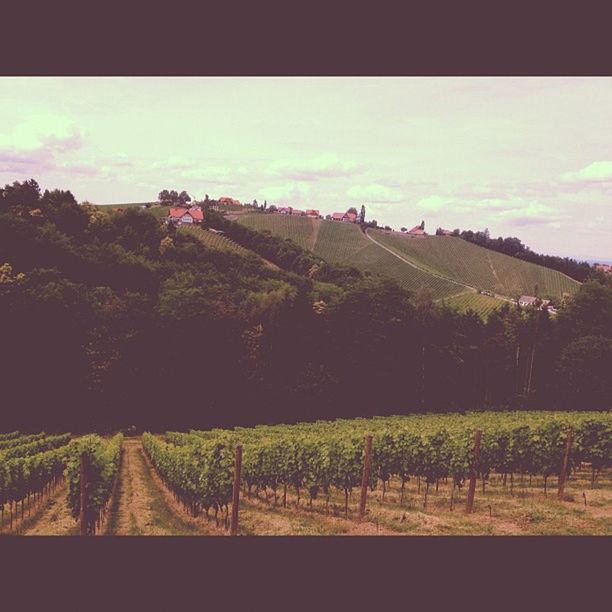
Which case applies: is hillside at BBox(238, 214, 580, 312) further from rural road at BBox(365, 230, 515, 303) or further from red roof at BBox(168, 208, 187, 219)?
red roof at BBox(168, 208, 187, 219)

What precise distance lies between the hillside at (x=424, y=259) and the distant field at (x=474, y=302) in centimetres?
68

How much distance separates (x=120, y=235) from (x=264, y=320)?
98.1 feet

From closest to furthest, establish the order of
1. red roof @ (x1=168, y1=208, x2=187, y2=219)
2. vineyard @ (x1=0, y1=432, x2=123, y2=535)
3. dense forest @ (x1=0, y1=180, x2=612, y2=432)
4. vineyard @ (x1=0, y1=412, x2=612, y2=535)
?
vineyard @ (x1=0, y1=432, x2=123, y2=535) < vineyard @ (x1=0, y1=412, x2=612, y2=535) < dense forest @ (x1=0, y1=180, x2=612, y2=432) < red roof @ (x1=168, y1=208, x2=187, y2=219)

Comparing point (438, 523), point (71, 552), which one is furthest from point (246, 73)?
point (438, 523)

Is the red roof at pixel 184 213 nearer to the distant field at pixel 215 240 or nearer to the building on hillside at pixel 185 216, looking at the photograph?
the building on hillside at pixel 185 216

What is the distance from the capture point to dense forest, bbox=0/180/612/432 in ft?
116

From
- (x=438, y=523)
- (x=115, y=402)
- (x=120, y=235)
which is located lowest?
(x=115, y=402)

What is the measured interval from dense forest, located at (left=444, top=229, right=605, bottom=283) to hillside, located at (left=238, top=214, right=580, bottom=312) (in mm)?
3502

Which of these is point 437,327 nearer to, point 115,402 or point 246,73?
point 115,402

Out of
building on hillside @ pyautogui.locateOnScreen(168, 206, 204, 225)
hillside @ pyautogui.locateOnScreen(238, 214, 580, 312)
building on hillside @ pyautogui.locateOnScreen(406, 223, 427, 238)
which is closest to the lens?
hillside @ pyautogui.locateOnScreen(238, 214, 580, 312)

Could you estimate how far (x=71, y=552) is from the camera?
3783 mm

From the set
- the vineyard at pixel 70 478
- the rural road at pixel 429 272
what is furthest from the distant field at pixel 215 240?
the vineyard at pixel 70 478

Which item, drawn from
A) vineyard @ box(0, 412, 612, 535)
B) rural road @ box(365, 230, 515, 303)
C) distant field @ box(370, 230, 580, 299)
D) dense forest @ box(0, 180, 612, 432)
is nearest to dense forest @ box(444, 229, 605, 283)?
distant field @ box(370, 230, 580, 299)

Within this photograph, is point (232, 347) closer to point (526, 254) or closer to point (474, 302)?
point (474, 302)
